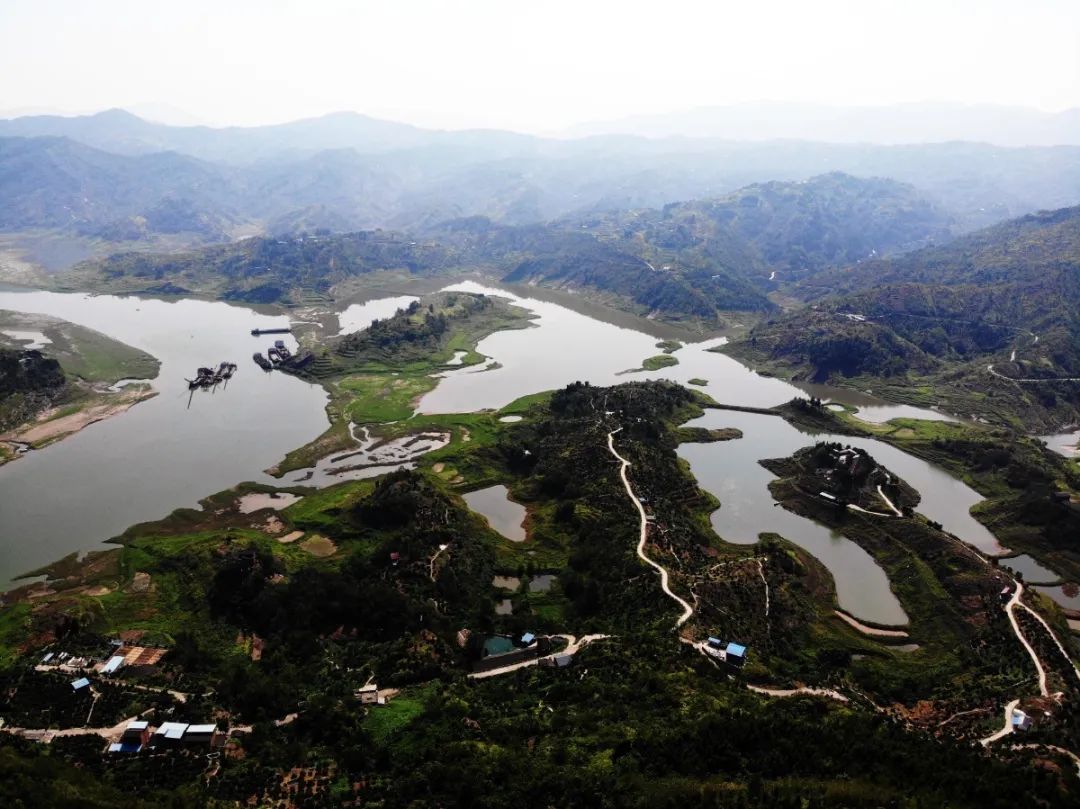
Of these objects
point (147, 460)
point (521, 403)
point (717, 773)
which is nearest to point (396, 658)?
point (717, 773)

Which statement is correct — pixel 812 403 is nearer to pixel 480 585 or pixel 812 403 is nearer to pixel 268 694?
pixel 480 585

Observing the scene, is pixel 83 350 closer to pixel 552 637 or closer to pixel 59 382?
pixel 59 382

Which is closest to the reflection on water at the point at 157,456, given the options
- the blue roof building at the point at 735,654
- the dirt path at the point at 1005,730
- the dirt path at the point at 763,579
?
the dirt path at the point at 763,579

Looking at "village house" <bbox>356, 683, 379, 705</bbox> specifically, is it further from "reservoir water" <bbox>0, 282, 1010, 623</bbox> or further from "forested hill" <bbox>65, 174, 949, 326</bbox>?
"forested hill" <bbox>65, 174, 949, 326</bbox>

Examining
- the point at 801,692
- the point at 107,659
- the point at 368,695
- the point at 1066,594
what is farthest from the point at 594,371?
the point at 107,659

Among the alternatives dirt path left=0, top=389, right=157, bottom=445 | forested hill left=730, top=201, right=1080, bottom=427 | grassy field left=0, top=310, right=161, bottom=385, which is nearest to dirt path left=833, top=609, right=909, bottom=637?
forested hill left=730, top=201, right=1080, bottom=427
